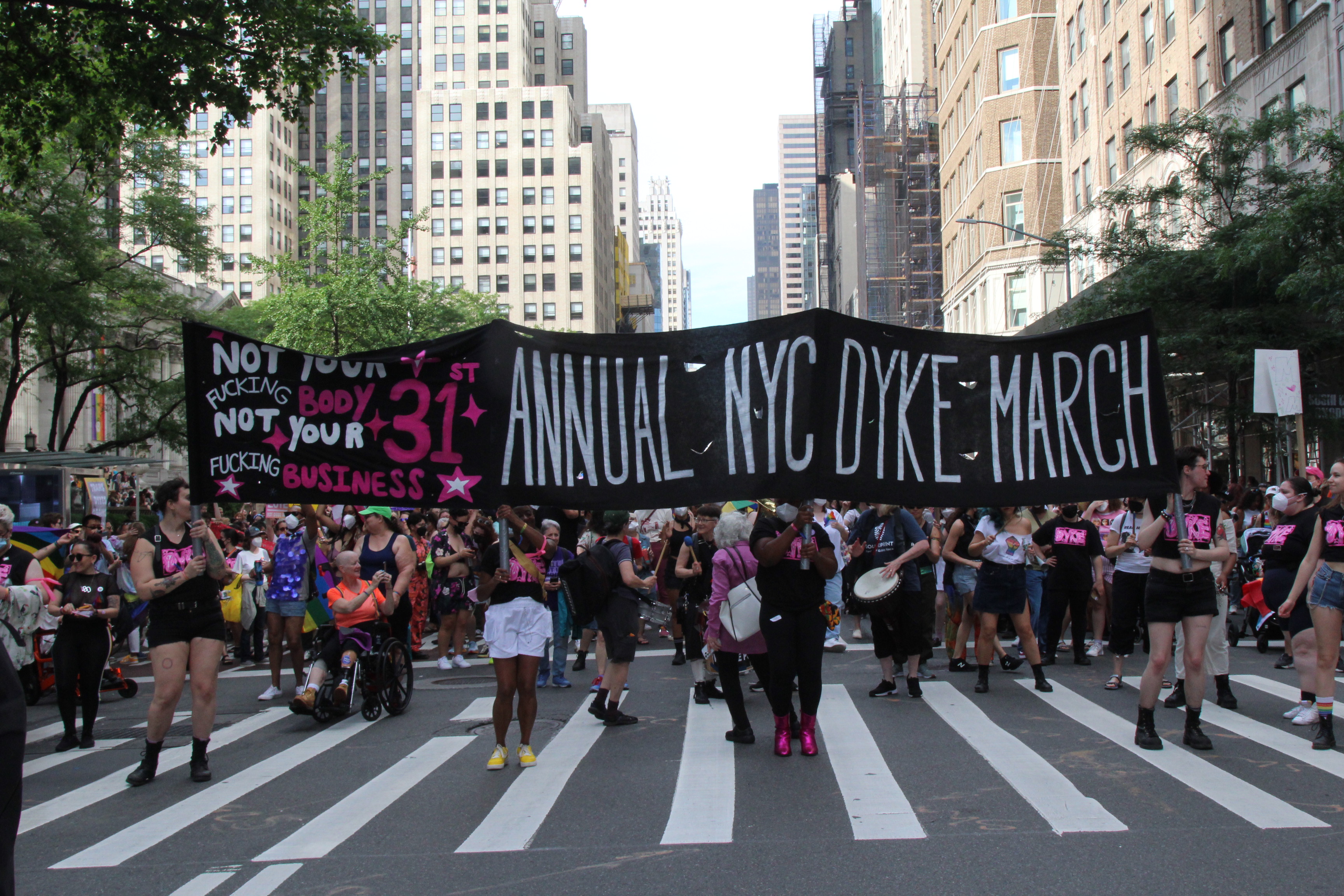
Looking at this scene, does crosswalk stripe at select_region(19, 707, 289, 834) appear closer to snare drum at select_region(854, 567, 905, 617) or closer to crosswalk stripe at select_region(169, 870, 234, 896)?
crosswalk stripe at select_region(169, 870, 234, 896)

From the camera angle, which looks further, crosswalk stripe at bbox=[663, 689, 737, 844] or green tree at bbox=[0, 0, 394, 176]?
green tree at bbox=[0, 0, 394, 176]

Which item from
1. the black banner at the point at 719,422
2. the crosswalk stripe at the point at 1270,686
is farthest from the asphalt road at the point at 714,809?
the black banner at the point at 719,422

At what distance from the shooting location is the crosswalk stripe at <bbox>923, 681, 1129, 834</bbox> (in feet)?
19.1

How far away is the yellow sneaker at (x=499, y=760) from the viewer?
24.4 ft

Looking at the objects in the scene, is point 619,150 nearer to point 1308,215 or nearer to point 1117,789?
point 1308,215

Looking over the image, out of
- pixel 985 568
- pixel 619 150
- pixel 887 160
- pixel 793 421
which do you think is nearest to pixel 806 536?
pixel 793 421

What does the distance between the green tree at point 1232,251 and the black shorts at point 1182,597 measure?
12.9 m

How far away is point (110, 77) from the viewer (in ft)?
46.9

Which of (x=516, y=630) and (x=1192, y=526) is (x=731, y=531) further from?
(x=1192, y=526)

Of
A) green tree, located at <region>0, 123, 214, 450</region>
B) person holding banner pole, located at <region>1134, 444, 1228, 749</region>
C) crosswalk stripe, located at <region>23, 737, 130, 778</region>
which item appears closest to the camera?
person holding banner pole, located at <region>1134, 444, 1228, 749</region>

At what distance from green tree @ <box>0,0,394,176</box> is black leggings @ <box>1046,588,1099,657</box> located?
11135 mm

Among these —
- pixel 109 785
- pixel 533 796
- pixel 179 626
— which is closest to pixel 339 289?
pixel 109 785

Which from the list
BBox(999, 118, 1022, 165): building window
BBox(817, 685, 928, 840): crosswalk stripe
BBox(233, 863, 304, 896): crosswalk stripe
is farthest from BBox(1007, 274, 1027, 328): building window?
BBox(233, 863, 304, 896): crosswalk stripe

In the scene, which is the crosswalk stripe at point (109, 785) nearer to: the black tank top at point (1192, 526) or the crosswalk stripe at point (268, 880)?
the crosswalk stripe at point (268, 880)
